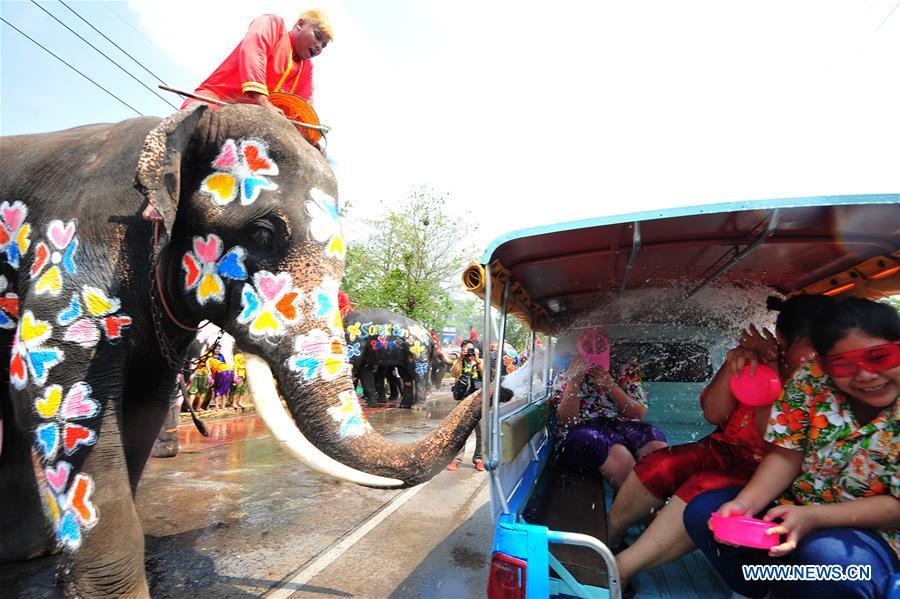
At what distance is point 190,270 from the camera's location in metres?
2.92

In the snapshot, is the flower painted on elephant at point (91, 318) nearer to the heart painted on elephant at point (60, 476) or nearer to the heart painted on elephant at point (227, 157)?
the heart painted on elephant at point (60, 476)

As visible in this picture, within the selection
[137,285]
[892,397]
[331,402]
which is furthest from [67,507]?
[892,397]

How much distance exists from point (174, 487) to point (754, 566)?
542 cm

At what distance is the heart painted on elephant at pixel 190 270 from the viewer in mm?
2906

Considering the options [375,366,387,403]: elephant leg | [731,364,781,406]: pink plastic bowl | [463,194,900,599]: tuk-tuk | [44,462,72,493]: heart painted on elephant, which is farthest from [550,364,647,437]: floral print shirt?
[375,366,387,403]: elephant leg

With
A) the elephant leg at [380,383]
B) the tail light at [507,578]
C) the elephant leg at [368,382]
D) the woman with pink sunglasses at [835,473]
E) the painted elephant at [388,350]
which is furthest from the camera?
the elephant leg at [380,383]

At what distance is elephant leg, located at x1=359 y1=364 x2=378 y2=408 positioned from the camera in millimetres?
14093

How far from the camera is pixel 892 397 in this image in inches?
67.7

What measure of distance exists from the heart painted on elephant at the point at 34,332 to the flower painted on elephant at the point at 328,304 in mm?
1256

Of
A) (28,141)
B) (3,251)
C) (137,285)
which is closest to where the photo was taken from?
(137,285)

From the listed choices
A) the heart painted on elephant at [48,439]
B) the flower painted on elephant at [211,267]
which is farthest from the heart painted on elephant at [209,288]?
the heart painted on elephant at [48,439]

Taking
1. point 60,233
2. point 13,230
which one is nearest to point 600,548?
point 60,233

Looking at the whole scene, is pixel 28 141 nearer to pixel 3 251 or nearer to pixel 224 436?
pixel 3 251

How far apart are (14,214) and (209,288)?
1.25 m
